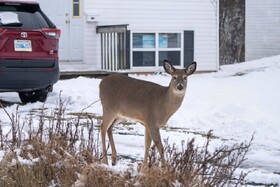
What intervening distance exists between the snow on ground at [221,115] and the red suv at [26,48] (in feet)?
1.87

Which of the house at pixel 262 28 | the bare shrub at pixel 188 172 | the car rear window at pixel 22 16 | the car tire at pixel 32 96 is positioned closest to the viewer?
the bare shrub at pixel 188 172

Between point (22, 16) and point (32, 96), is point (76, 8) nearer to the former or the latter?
point (32, 96)

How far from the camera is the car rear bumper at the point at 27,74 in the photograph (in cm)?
1303

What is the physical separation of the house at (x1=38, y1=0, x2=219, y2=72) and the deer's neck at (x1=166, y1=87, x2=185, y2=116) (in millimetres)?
12357

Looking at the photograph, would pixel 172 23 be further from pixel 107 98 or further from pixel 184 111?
pixel 107 98

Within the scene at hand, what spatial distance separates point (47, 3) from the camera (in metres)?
20.5

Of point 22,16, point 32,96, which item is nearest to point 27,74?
point 22,16

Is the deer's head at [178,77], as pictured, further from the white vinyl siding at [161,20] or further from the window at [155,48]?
the window at [155,48]

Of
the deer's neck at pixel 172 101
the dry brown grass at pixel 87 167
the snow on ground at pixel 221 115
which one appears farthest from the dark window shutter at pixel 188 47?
the dry brown grass at pixel 87 167

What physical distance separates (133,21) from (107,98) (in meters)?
13.6

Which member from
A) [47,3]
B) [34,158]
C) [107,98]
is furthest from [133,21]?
[34,158]

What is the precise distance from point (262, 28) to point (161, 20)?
36.3ft

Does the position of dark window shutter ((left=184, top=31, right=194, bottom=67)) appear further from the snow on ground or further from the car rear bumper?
the car rear bumper

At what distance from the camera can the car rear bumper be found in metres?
13.0
